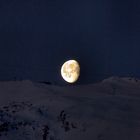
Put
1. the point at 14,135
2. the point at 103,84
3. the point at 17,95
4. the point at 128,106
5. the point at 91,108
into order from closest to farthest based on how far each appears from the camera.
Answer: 1. the point at 14,135
2. the point at 91,108
3. the point at 128,106
4. the point at 17,95
5. the point at 103,84

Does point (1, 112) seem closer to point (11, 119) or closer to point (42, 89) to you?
point (11, 119)

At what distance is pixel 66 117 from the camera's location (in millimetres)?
9812

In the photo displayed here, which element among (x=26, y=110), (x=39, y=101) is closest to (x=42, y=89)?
(x=39, y=101)

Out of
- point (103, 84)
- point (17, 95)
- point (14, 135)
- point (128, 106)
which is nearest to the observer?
point (14, 135)

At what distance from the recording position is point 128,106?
1180 centimetres

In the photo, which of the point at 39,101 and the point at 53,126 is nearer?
the point at 53,126

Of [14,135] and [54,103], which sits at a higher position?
[54,103]

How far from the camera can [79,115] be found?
10.0 meters

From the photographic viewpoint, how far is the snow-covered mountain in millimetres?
8992

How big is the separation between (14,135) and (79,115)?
6.53 feet

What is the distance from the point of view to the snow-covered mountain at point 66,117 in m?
8.99

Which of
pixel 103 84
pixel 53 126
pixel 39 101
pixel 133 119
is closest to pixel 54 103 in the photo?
pixel 39 101

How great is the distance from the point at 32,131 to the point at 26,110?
135 cm

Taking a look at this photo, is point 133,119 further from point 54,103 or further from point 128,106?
point 54,103
